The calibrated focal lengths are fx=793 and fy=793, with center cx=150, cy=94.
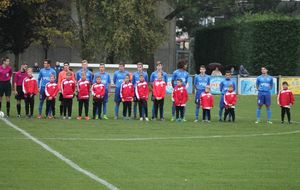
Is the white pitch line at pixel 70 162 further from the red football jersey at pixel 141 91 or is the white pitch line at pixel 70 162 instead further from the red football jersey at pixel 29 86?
the red football jersey at pixel 141 91

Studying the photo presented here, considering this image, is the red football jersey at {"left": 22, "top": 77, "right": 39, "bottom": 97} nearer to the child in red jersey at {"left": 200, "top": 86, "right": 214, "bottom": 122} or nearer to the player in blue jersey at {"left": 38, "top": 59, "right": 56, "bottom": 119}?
the player in blue jersey at {"left": 38, "top": 59, "right": 56, "bottom": 119}

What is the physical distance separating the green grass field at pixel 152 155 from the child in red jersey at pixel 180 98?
1.60m

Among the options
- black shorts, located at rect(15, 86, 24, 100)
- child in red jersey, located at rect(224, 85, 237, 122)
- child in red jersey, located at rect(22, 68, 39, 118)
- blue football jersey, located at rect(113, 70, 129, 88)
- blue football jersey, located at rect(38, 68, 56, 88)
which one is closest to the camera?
child in red jersey, located at rect(22, 68, 39, 118)

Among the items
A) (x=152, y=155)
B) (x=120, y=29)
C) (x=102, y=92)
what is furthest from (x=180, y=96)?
(x=120, y=29)

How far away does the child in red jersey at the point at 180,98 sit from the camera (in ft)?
89.5

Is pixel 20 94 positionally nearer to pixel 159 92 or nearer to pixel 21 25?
pixel 159 92

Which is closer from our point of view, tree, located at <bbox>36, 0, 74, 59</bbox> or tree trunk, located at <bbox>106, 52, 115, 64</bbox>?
tree trunk, located at <bbox>106, 52, 115, 64</bbox>

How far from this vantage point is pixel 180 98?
89.5 ft

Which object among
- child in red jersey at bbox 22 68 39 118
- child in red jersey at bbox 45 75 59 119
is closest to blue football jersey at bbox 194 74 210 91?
child in red jersey at bbox 45 75 59 119

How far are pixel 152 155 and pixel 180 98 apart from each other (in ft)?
35.9

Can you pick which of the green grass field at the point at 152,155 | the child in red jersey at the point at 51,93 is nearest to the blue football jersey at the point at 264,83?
the green grass field at the point at 152,155

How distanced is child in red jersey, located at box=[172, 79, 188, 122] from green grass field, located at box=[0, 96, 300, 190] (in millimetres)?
1605

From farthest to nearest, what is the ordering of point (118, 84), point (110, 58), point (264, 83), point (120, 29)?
point (110, 58) → point (120, 29) → point (118, 84) → point (264, 83)

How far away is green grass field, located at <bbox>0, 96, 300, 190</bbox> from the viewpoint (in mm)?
12797
